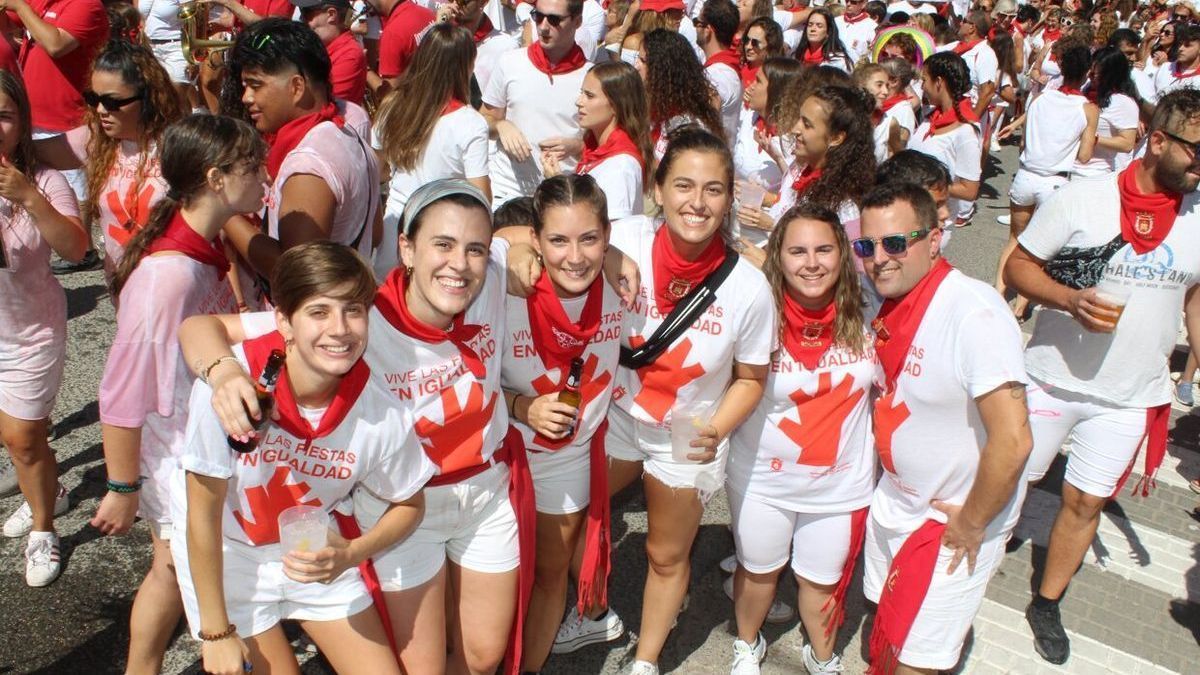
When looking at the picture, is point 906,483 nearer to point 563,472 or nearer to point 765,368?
point 765,368

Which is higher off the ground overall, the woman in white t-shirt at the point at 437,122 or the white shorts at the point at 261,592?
the woman in white t-shirt at the point at 437,122

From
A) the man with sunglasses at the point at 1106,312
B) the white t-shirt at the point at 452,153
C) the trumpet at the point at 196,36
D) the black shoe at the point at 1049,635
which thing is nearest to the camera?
the man with sunglasses at the point at 1106,312

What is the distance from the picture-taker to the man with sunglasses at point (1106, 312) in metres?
3.33

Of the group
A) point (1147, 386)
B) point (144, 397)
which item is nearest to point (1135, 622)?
point (1147, 386)

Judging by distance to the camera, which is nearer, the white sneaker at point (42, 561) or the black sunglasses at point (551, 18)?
the white sneaker at point (42, 561)

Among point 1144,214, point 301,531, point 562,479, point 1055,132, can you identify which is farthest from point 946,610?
point 1055,132

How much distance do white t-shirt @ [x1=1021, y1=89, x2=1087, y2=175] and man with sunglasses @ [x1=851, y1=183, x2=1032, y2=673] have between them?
4.71 metres

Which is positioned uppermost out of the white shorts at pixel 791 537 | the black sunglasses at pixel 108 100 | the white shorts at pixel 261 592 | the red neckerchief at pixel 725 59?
the black sunglasses at pixel 108 100

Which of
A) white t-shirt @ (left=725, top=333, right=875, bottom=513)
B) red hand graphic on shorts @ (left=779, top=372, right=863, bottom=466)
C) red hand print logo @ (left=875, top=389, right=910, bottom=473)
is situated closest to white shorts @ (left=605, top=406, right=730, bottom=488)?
white t-shirt @ (left=725, top=333, right=875, bottom=513)

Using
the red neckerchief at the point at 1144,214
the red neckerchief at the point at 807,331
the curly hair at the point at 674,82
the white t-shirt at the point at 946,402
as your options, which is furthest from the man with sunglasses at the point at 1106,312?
the curly hair at the point at 674,82

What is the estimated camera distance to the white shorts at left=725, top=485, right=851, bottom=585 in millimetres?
3207

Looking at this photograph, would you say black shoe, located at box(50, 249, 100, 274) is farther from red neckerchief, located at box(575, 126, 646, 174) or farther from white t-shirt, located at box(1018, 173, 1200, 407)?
white t-shirt, located at box(1018, 173, 1200, 407)

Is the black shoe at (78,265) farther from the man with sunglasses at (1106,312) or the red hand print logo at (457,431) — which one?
the man with sunglasses at (1106,312)

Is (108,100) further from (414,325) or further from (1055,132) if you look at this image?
(1055,132)
